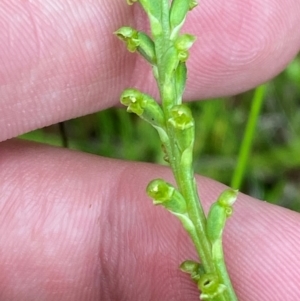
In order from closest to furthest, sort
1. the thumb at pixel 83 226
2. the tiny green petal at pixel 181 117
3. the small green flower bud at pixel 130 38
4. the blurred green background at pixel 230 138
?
the tiny green petal at pixel 181 117
the small green flower bud at pixel 130 38
the thumb at pixel 83 226
the blurred green background at pixel 230 138

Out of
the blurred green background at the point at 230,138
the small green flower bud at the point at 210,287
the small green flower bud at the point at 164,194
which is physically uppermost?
the small green flower bud at the point at 164,194

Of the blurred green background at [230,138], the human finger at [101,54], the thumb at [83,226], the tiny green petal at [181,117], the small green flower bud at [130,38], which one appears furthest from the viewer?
the blurred green background at [230,138]

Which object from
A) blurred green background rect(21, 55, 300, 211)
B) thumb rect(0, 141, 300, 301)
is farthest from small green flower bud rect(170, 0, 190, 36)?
blurred green background rect(21, 55, 300, 211)

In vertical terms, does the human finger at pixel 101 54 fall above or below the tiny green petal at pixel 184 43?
below

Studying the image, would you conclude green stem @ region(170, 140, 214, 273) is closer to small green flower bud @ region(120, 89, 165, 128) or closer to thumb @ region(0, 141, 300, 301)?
small green flower bud @ region(120, 89, 165, 128)

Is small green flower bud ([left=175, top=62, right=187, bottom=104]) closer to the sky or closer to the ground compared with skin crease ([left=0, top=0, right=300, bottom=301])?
closer to the sky

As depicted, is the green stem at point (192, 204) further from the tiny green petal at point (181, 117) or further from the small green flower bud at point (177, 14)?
the small green flower bud at point (177, 14)

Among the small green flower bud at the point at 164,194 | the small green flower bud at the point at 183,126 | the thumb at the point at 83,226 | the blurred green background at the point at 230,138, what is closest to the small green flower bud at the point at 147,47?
the small green flower bud at the point at 183,126

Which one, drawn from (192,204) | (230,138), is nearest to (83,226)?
(192,204)
